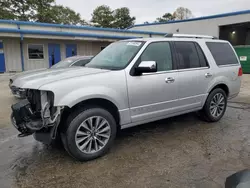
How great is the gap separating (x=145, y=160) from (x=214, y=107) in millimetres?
2492

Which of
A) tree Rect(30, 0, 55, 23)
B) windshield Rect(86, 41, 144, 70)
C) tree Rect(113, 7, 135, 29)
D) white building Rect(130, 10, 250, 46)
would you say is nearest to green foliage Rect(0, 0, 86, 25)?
tree Rect(30, 0, 55, 23)

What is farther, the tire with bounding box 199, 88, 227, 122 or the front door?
the tire with bounding box 199, 88, 227, 122

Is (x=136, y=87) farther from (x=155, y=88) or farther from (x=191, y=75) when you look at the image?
(x=191, y=75)

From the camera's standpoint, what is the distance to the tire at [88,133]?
10.3 feet

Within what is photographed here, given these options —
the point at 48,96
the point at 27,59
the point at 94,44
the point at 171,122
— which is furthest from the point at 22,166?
the point at 94,44

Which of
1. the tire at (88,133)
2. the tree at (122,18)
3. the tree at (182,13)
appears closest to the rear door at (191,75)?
the tire at (88,133)

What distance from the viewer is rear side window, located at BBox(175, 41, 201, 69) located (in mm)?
4320

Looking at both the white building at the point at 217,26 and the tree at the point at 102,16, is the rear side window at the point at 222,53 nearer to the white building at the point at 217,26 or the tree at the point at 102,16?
the white building at the point at 217,26

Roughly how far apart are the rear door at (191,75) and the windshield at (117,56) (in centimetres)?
91

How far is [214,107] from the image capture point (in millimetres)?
5039

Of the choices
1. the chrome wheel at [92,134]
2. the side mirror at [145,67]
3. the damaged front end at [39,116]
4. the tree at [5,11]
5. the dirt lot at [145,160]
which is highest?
the tree at [5,11]

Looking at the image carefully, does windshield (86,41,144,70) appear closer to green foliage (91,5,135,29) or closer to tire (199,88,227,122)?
tire (199,88,227,122)

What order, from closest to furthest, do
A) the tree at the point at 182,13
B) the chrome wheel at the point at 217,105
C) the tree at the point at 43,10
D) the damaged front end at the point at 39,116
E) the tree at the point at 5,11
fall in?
the damaged front end at the point at 39,116 → the chrome wheel at the point at 217,105 → the tree at the point at 5,11 → the tree at the point at 43,10 → the tree at the point at 182,13

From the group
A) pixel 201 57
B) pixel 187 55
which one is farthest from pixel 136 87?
pixel 201 57
